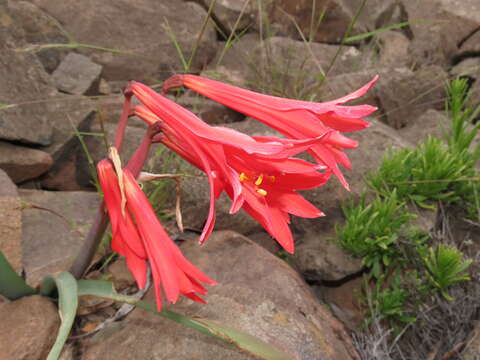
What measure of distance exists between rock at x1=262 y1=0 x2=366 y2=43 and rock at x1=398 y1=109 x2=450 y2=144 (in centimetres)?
120

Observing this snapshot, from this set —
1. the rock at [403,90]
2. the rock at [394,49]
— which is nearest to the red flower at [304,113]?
the rock at [403,90]

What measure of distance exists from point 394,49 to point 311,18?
64.3 inches

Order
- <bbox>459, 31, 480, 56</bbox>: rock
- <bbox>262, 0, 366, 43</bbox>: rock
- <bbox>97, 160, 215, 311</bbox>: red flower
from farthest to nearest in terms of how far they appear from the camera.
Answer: <bbox>459, 31, 480, 56</bbox>: rock
<bbox>262, 0, 366, 43</bbox>: rock
<bbox>97, 160, 215, 311</bbox>: red flower

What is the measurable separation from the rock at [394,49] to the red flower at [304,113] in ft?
12.5

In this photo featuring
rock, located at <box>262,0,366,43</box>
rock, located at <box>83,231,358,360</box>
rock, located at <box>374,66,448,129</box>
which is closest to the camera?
rock, located at <box>83,231,358,360</box>

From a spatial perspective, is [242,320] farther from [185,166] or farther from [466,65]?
[466,65]

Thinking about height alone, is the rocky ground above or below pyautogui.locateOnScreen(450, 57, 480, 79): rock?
below

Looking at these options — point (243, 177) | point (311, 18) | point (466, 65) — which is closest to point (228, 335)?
point (243, 177)

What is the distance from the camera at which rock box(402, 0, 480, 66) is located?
14.8 ft

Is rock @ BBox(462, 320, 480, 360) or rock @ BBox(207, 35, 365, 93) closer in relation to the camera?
rock @ BBox(462, 320, 480, 360)

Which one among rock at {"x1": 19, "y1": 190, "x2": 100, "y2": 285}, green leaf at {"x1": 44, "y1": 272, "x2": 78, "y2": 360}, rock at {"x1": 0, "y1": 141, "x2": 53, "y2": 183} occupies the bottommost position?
rock at {"x1": 19, "y1": 190, "x2": 100, "y2": 285}

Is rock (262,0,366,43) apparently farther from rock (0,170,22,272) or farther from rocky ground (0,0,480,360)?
rock (0,170,22,272)

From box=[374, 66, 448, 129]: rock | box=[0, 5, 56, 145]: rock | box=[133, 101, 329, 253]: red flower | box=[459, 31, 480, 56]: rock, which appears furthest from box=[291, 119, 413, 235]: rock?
box=[459, 31, 480, 56]: rock

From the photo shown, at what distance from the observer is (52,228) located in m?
2.23
